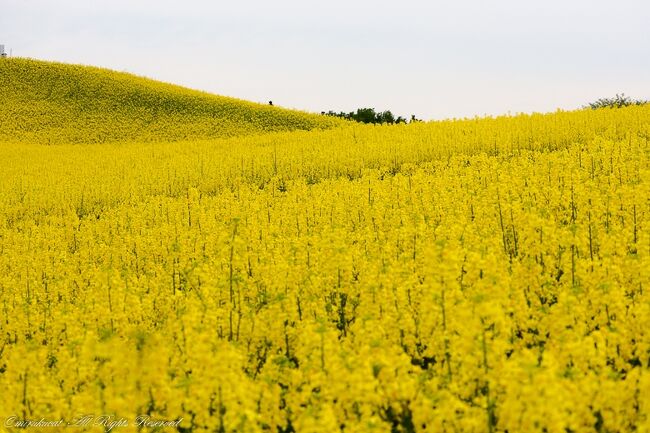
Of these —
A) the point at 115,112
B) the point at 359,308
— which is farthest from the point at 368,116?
the point at 359,308

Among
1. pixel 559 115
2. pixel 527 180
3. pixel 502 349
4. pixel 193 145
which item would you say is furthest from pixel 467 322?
pixel 193 145

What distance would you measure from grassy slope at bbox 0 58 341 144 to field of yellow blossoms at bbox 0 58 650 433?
946 inches

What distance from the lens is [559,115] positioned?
2225cm

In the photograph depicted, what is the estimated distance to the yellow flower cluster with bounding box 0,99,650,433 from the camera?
4.00 meters

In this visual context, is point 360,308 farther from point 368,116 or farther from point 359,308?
point 368,116

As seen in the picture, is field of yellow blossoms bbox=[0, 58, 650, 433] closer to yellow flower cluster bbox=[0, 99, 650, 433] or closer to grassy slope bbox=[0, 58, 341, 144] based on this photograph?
yellow flower cluster bbox=[0, 99, 650, 433]

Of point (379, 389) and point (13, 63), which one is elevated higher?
point (13, 63)

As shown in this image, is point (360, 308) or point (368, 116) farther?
point (368, 116)

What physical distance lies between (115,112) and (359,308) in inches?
1596

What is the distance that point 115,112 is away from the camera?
1693 inches

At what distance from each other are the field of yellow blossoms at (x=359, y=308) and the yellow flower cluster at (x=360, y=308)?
0.03 meters

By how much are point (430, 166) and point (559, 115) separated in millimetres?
8206

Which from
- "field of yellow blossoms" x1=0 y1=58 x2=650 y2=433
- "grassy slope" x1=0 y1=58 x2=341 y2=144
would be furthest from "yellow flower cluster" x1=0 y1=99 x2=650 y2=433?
"grassy slope" x1=0 y1=58 x2=341 y2=144

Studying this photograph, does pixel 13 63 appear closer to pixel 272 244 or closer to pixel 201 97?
pixel 201 97
